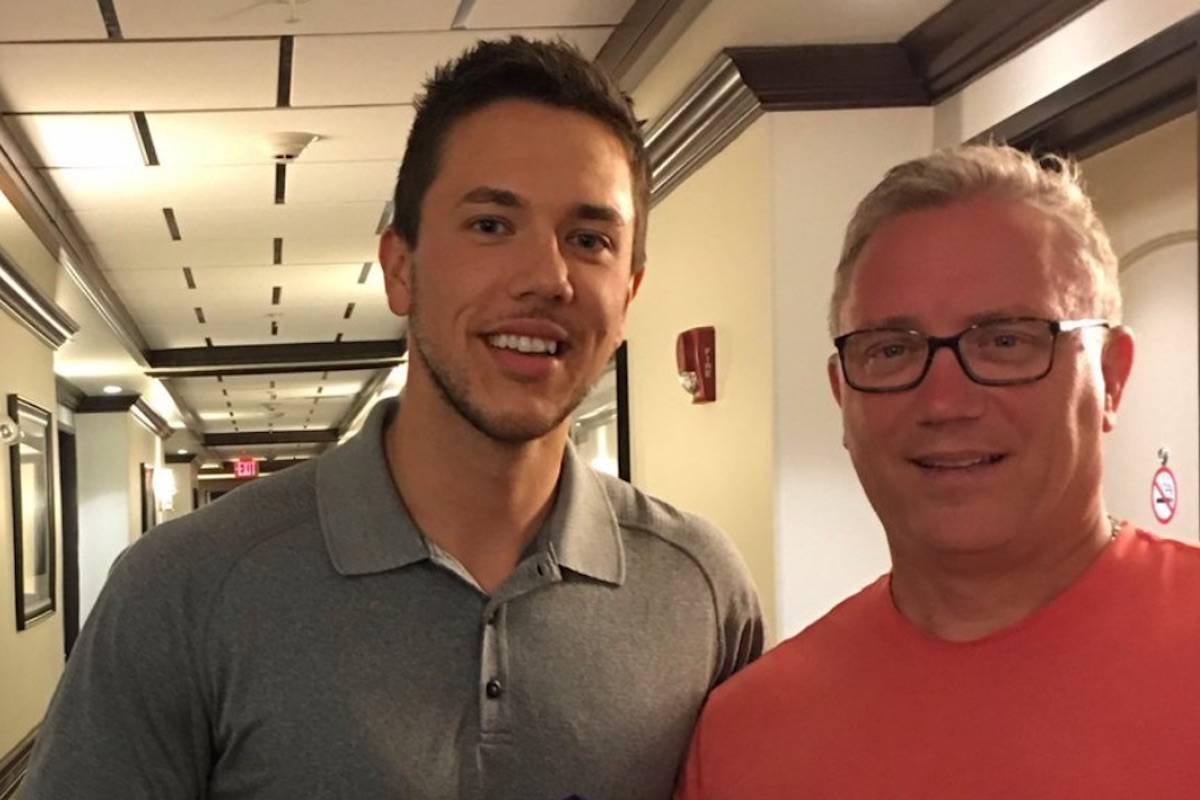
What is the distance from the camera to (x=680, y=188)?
12.6 feet

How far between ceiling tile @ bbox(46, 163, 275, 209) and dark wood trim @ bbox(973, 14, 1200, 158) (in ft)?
8.44

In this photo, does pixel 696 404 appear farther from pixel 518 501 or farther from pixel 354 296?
pixel 354 296

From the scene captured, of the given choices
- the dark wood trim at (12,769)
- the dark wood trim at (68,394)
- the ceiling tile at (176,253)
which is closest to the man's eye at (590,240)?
the ceiling tile at (176,253)

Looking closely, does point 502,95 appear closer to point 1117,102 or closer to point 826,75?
point 1117,102

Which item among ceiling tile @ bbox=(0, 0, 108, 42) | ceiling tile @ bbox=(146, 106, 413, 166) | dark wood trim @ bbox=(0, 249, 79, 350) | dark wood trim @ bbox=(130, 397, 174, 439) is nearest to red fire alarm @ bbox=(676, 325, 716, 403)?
ceiling tile @ bbox=(146, 106, 413, 166)

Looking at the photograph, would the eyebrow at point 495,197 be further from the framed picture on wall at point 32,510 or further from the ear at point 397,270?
the framed picture on wall at point 32,510

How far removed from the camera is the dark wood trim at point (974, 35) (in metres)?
2.52

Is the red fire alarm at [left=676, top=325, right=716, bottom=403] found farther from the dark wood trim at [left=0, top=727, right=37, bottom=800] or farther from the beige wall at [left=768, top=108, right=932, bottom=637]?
the dark wood trim at [left=0, top=727, right=37, bottom=800]

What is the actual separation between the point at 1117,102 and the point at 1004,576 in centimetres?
134

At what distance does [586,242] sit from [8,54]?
225 cm

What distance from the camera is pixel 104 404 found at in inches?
435

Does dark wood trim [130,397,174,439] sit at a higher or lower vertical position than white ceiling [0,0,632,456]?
lower

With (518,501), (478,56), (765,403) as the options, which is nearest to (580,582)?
(518,501)

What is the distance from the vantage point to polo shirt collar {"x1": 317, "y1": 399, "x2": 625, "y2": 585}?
4.58 feet
